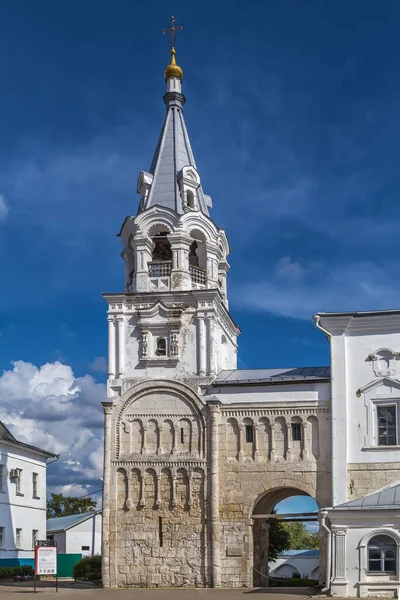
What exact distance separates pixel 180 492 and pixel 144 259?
9.99 meters

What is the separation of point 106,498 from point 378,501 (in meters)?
11.1

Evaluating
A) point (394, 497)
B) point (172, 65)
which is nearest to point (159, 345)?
point (394, 497)

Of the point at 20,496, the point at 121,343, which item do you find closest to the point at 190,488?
the point at 121,343

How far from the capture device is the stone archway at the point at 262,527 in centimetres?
3241

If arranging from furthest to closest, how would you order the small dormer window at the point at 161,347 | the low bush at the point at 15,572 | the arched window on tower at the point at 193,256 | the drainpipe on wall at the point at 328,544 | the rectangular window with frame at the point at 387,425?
the low bush at the point at 15,572 < the arched window on tower at the point at 193,256 < the small dormer window at the point at 161,347 < the rectangular window with frame at the point at 387,425 < the drainpipe on wall at the point at 328,544

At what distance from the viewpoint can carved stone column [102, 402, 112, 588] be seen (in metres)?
32.2

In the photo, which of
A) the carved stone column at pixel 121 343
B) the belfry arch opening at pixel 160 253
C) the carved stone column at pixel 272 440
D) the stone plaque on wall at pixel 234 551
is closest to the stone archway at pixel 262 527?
the stone plaque on wall at pixel 234 551

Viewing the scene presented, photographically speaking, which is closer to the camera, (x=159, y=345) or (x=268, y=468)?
(x=268, y=468)

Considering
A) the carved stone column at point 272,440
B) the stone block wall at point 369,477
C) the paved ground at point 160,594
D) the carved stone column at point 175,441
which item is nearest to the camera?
Result: the paved ground at point 160,594

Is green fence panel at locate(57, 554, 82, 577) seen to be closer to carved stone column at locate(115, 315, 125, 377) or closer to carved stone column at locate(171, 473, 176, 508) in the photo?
carved stone column at locate(171, 473, 176, 508)

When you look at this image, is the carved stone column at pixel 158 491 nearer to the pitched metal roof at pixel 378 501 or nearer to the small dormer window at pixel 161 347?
the small dormer window at pixel 161 347

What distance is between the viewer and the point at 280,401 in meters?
32.5

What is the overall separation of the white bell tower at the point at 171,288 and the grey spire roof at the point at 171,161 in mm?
53

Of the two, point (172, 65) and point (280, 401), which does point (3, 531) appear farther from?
point (172, 65)
